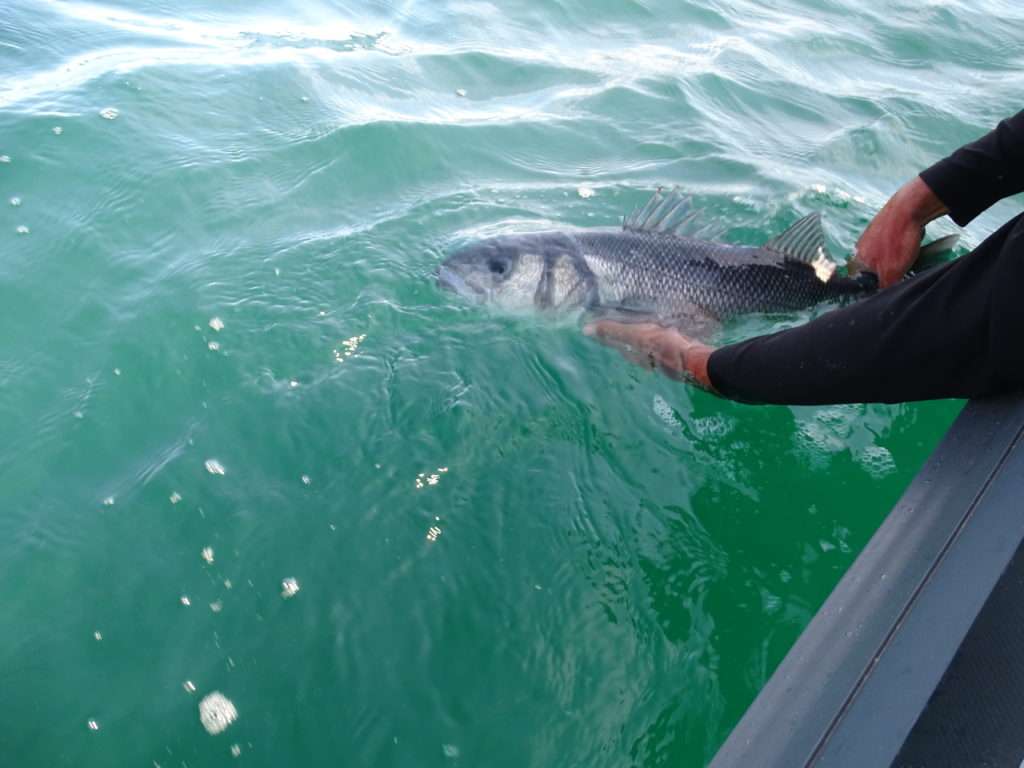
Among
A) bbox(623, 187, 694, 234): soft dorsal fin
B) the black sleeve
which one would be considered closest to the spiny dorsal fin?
bbox(623, 187, 694, 234): soft dorsal fin

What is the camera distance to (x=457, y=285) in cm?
447

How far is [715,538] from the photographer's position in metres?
3.43

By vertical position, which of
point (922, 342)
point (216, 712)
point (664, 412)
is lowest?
point (216, 712)

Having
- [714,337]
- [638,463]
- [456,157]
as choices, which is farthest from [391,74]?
[638,463]

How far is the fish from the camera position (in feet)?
13.8

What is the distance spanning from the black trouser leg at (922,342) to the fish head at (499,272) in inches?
73.0

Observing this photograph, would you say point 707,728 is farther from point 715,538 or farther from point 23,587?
point 23,587

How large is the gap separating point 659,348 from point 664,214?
1308 millimetres

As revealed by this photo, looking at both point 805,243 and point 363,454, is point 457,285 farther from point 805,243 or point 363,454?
point 805,243

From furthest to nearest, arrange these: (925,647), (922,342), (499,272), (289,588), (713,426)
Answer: (499,272) < (713,426) < (289,588) < (922,342) < (925,647)

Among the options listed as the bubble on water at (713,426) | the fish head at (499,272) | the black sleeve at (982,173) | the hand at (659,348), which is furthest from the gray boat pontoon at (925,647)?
the fish head at (499,272)

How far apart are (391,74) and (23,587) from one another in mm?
6284

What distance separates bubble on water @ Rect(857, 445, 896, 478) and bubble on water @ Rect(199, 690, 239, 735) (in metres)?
3.14

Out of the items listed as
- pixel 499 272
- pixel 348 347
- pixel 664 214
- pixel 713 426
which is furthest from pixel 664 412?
pixel 348 347
